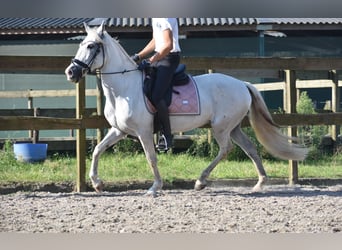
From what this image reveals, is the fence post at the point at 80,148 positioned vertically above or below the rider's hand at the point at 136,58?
below

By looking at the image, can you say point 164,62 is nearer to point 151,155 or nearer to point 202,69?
point 151,155

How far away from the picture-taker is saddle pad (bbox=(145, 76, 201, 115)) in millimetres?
6156

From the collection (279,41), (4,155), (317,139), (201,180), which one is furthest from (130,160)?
(279,41)

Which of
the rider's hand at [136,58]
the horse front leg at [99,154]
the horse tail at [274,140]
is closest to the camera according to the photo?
the horse front leg at [99,154]

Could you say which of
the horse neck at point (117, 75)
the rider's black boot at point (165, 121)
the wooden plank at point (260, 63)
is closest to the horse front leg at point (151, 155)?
the rider's black boot at point (165, 121)

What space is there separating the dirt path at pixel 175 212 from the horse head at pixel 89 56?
125 cm

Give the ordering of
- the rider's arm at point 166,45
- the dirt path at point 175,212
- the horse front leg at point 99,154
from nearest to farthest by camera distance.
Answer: the dirt path at point 175,212
the rider's arm at point 166,45
the horse front leg at point 99,154

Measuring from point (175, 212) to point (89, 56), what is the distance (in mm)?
1960

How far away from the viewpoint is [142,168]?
26.3ft

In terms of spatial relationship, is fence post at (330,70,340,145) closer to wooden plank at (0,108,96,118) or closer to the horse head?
wooden plank at (0,108,96,118)

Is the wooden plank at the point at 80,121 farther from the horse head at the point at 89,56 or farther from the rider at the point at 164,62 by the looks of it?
the rider at the point at 164,62

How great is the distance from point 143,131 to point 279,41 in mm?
8063

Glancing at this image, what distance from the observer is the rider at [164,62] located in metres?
5.86

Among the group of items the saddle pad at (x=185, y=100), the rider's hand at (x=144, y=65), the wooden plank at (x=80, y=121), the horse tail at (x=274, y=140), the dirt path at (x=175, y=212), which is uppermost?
the rider's hand at (x=144, y=65)
